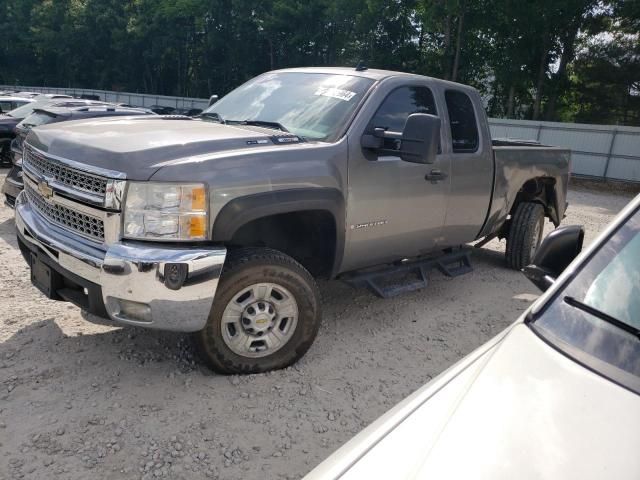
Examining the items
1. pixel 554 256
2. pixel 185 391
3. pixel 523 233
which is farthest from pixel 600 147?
pixel 185 391

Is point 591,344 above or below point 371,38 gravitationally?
below

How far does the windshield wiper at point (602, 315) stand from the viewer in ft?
5.11

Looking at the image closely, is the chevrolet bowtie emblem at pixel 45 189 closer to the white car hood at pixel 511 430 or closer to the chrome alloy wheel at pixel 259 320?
the chrome alloy wheel at pixel 259 320

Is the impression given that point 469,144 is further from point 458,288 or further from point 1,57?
point 1,57

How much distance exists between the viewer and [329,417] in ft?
10.3

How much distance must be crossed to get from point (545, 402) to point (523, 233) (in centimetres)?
505

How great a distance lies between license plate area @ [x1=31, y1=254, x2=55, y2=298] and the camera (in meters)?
3.32

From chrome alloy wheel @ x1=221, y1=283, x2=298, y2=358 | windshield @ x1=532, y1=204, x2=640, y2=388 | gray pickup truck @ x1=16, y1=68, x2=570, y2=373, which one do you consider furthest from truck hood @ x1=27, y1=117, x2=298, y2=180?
windshield @ x1=532, y1=204, x2=640, y2=388

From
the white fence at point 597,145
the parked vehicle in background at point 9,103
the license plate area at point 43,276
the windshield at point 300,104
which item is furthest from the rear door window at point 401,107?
the white fence at point 597,145

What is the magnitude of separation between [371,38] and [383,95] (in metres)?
28.8

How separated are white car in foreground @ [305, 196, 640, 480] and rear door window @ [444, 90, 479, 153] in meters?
3.04

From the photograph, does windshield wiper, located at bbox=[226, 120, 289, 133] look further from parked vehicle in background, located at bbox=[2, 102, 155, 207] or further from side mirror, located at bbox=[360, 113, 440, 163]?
parked vehicle in background, located at bbox=[2, 102, 155, 207]

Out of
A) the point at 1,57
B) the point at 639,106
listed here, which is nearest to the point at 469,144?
the point at 639,106

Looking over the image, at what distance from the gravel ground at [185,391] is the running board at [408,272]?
313mm
